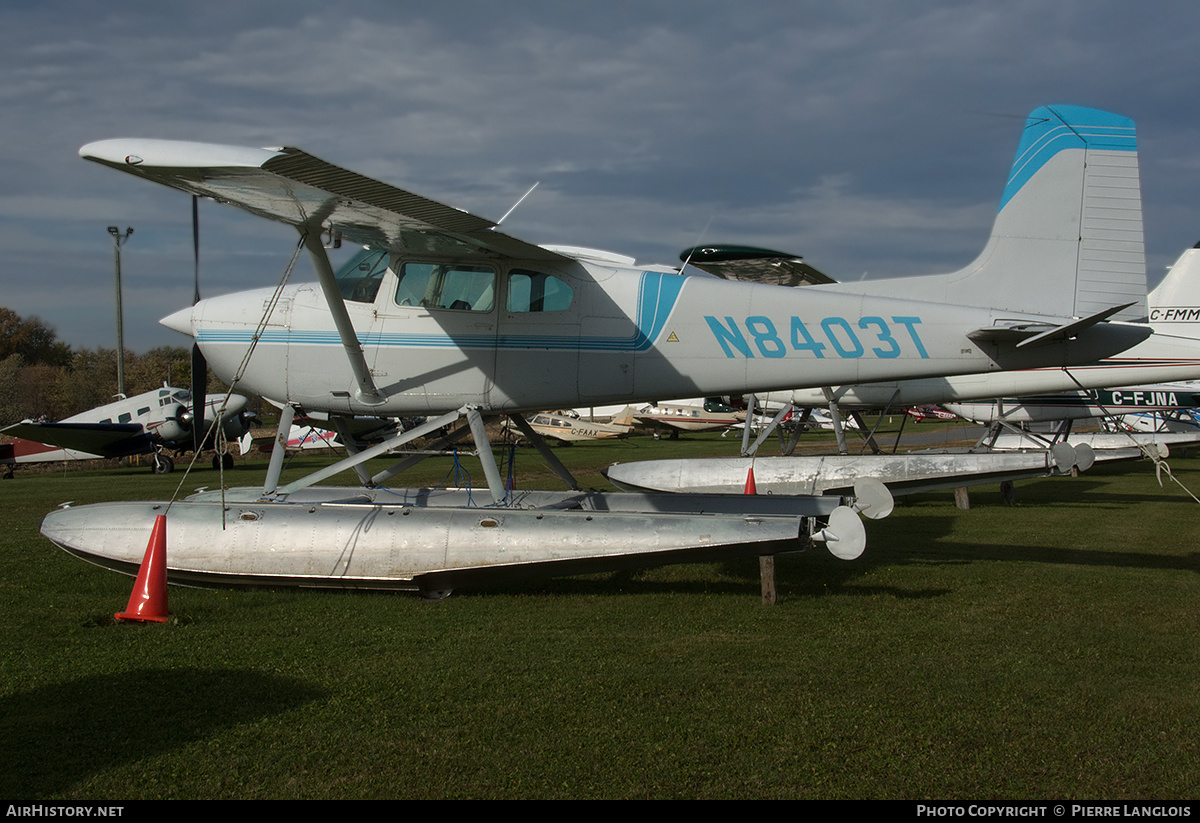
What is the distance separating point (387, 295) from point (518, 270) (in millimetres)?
1316

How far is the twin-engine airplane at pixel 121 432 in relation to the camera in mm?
25531

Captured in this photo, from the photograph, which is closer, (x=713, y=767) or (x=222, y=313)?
(x=713, y=767)

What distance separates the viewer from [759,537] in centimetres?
645

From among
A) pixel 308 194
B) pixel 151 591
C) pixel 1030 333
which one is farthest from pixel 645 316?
pixel 151 591

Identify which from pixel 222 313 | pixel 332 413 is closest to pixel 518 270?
pixel 332 413

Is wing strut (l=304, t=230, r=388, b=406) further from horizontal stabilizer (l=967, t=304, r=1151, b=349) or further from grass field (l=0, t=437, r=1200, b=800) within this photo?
horizontal stabilizer (l=967, t=304, r=1151, b=349)

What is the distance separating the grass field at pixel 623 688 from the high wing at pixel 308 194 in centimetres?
315

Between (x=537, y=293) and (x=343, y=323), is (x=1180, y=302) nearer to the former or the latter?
(x=537, y=293)

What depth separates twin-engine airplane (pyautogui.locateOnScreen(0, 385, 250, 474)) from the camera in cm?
2553

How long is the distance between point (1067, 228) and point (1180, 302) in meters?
12.1

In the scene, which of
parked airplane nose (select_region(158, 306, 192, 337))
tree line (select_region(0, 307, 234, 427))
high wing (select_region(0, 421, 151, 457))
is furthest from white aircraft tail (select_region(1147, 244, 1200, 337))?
tree line (select_region(0, 307, 234, 427))

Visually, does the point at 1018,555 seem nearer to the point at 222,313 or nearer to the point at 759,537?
the point at 759,537

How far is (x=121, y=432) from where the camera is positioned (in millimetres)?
26375

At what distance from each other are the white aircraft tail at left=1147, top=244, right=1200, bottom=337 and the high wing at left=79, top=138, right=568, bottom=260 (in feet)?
50.7
